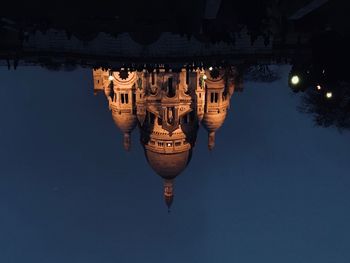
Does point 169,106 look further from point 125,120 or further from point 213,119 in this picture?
point 125,120

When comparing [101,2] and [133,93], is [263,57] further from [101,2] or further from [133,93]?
[133,93]

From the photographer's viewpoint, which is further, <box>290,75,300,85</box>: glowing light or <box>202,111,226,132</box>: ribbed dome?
<box>202,111,226,132</box>: ribbed dome

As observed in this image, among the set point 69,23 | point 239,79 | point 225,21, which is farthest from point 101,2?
point 239,79

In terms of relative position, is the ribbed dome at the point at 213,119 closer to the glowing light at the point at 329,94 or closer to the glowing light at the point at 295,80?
the glowing light at the point at 329,94

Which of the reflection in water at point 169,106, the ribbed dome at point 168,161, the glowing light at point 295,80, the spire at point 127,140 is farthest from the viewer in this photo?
the spire at point 127,140

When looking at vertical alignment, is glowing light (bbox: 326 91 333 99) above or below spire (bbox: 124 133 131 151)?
above

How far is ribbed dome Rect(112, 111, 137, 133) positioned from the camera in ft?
132

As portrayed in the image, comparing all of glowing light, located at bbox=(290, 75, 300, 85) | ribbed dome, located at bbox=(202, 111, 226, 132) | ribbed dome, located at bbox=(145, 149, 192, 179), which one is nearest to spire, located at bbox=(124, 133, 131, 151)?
ribbed dome, located at bbox=(145, 149, 192, 179)

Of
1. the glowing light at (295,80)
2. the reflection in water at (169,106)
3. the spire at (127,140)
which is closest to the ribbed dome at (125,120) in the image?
the reflection in water at (169,106)

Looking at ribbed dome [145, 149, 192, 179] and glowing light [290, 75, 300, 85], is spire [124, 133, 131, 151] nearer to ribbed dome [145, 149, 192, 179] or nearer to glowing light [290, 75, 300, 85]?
ribbed dome [145, 149, 192, 179]

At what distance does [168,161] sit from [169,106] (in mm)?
5012

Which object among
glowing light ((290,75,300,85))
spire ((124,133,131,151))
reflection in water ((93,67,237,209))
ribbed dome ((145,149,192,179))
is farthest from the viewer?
spire ((124,133,131,151))

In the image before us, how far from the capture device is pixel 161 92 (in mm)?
38031

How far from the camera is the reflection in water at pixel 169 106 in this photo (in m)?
37.6
